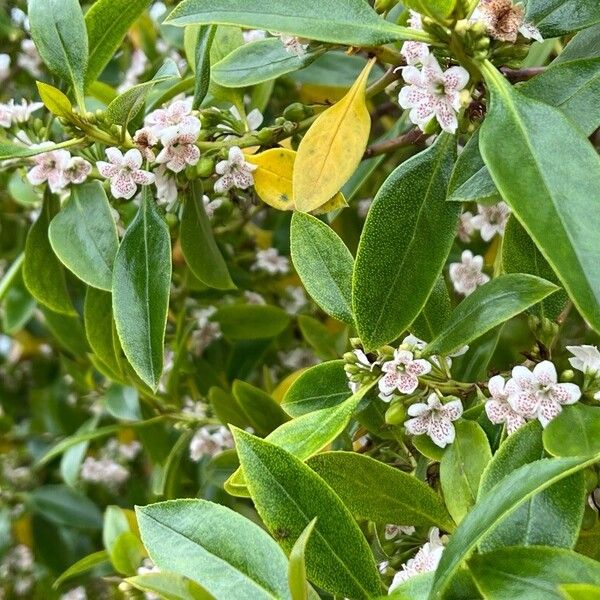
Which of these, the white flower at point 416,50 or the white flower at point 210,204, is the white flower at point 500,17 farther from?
the white flower at point 210,204

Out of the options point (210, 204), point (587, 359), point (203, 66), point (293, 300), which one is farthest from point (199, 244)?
point (293, 300)

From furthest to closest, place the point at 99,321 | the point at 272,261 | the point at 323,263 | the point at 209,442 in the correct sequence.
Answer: the point at 272,261 < the point at 209,442 < the point at 99,321 < the point at 323,263

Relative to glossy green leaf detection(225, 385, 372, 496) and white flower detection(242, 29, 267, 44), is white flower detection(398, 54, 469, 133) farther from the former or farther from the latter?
white flower detection(242, 29, 267, 44)

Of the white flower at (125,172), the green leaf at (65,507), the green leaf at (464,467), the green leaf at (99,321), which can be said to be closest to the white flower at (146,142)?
the white flower at (125,172)

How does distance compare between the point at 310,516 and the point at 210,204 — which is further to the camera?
the point at 210,204

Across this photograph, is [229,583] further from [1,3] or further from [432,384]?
[1,3]

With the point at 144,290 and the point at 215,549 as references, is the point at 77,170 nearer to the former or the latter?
the point at 144,290
